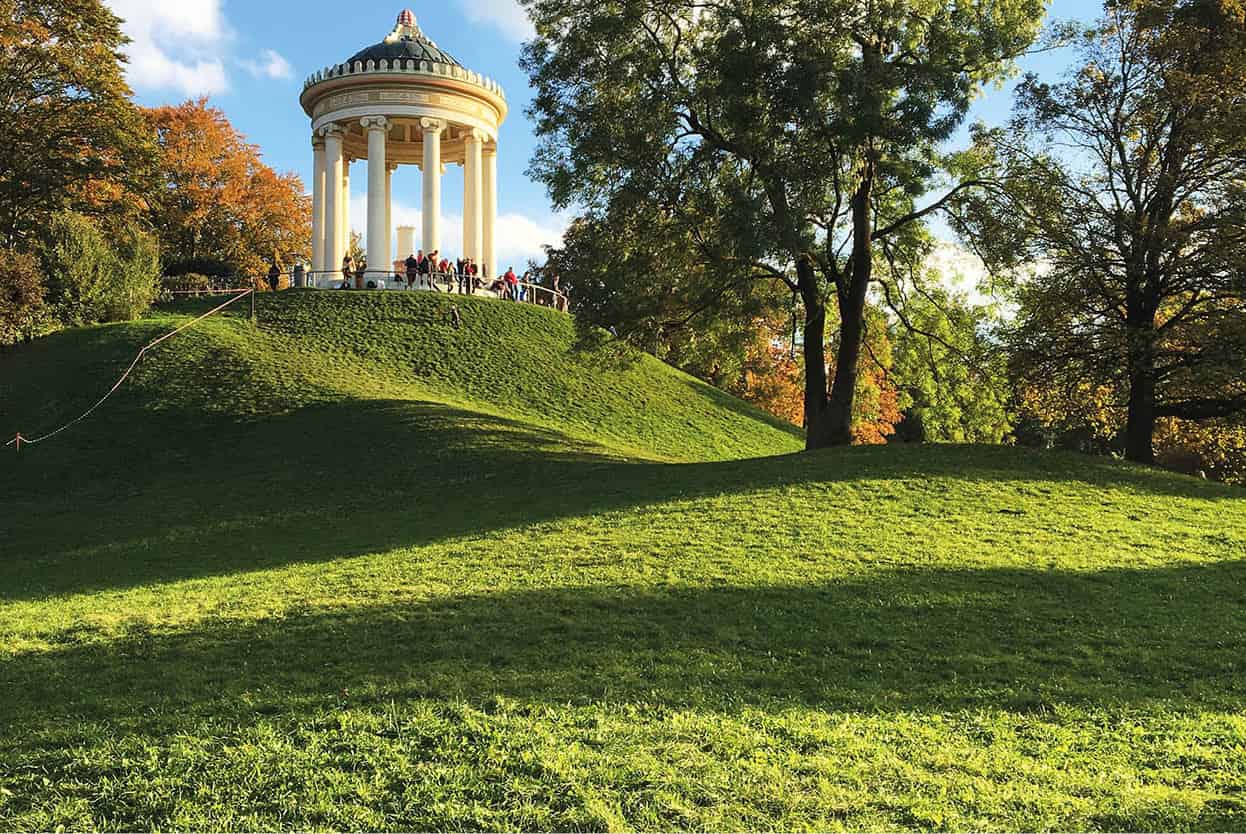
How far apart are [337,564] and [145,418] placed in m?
15.2

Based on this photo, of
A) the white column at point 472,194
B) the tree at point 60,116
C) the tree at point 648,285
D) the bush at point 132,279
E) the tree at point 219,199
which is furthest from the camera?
the tree at point 219,199

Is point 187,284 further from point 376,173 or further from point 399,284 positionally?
point 376,173

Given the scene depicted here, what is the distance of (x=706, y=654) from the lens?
885 centimetres

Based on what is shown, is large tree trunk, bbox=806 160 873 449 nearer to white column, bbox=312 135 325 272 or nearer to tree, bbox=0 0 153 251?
white column, bbox=312 135 325 272

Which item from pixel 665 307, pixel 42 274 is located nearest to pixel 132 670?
pixel 665 307

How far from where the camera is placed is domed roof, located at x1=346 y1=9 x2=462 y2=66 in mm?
43438

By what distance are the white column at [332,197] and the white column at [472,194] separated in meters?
6.01

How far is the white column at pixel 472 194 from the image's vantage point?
45531 millimetres

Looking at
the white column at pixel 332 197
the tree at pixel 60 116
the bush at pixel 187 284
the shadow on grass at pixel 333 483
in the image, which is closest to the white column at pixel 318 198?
the white column at pixel 332 197

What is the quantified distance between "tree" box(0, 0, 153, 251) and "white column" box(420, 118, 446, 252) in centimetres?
A: 1179

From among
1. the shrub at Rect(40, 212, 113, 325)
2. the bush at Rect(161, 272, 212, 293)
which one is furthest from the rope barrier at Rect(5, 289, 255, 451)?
the bush at Rect(161, 272, 212, 293)

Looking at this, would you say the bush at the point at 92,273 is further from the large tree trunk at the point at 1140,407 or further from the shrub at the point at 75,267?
the large tree trunk at the point at 1140,407

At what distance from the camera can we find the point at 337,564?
14.0 metres

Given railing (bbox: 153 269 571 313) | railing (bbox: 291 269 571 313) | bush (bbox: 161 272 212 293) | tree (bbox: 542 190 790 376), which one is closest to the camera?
tree (bbox: 542 190 790 376)
